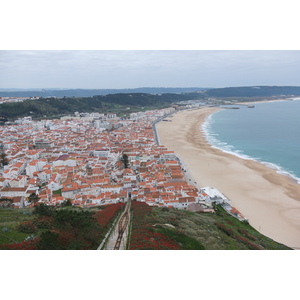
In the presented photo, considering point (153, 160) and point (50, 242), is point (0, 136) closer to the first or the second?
point (153, 160)

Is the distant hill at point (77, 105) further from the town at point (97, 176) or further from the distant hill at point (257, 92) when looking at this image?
the distant hill at point (257, 92)

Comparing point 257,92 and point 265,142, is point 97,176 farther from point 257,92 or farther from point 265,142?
point 257,92

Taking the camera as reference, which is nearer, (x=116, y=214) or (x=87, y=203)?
(x=116, y=214)

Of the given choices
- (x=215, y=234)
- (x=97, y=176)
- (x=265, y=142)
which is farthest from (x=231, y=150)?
(x=215, y=234)

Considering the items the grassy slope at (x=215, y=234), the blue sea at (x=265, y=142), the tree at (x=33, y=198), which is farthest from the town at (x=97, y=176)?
the blue sea at (x=265, y=142)

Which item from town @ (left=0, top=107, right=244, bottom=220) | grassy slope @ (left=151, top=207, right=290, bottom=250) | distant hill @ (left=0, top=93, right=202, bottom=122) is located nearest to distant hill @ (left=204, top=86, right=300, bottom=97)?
distant hill @ (left=0, top=93, right=202, bottom=122)

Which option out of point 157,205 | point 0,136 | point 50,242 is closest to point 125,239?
point 50,242
